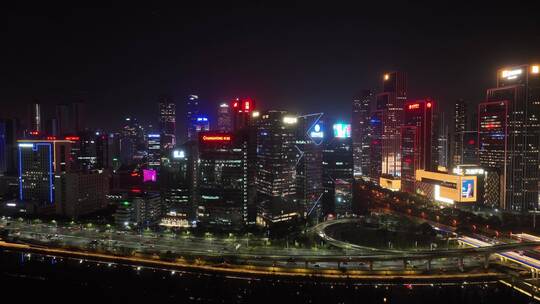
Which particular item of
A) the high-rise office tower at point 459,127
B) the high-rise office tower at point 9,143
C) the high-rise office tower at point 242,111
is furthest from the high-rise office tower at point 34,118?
the high-rise office tower at point 459,127

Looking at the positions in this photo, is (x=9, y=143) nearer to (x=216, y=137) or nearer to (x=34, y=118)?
(x=34, y=118)

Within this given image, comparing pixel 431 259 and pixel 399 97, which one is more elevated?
pixel 399 97

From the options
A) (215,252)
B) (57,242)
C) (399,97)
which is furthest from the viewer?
(399,97)

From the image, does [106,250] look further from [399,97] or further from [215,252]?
[399,97]

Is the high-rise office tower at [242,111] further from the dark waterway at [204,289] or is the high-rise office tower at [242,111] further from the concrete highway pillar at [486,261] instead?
the concrete highway pillar at [486,261]

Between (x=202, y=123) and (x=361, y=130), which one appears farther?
(x=361, y=130)

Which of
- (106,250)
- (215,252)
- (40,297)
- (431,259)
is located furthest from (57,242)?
(431,259)

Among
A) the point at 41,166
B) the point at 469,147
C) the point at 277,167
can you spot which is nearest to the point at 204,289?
the point at 277,167
